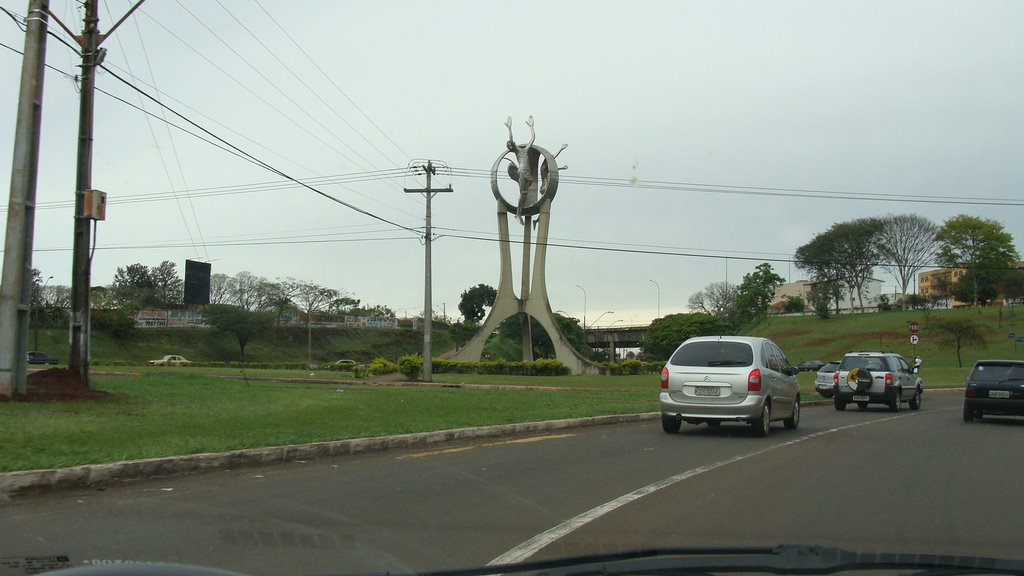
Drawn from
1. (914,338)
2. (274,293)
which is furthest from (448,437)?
(274,293)

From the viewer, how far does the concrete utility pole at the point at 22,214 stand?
51.9 ft

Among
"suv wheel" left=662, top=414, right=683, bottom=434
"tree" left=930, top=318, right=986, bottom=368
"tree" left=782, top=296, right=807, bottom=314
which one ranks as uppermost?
"tree" left=782, top=296, right=807, bottom=314

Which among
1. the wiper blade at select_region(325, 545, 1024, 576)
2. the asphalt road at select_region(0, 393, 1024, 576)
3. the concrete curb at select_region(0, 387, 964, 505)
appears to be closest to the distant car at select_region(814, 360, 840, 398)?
the asphalt road at select_region(0, 393, 1024, 576)

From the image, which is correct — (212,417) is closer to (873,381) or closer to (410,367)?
(873,381)

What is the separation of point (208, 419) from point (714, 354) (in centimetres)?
893

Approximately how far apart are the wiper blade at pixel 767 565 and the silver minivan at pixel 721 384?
10.4 metres

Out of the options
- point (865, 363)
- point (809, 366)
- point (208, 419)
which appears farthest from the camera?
point (809, 366)

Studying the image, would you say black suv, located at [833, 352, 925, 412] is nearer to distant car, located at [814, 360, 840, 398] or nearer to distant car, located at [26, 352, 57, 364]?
distant car, located at [814, 360, 840, 398]

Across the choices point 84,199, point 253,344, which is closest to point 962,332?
point 84,199

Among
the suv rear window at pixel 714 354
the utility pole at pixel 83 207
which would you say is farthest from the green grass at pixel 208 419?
the suv rear window at pixel 714 354

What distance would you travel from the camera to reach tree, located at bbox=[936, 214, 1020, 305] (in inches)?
3947

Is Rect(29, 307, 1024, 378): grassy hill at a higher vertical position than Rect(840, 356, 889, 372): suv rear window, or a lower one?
higher

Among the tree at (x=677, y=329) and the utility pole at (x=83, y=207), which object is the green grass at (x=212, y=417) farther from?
the tree at (x=677, y=329)

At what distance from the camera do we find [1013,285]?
332 feet
